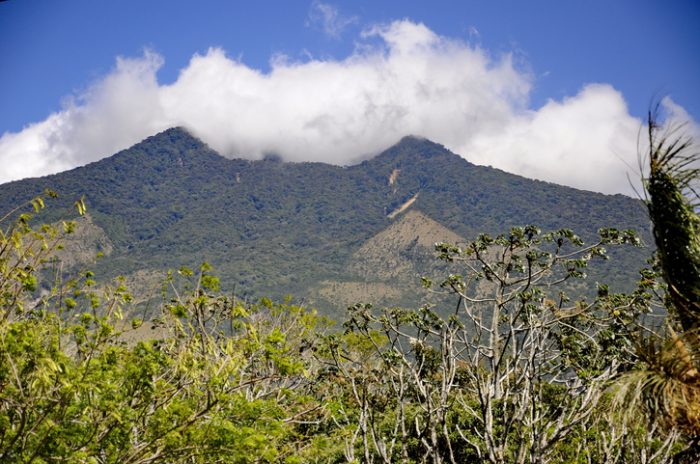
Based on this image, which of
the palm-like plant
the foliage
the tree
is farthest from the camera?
the tree

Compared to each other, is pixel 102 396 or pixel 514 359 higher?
pixel 514 359

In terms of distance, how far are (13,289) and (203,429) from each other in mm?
2025

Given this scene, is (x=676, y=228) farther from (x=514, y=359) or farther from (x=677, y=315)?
(x=514, y=359)

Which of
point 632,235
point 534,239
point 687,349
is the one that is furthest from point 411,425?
point 687,349

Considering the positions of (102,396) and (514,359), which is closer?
(102,396)

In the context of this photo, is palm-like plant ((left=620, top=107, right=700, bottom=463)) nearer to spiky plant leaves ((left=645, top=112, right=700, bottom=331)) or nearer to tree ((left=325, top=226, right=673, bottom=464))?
spiky plant leaves ((left=645, top=112, right=700, bottom=331))

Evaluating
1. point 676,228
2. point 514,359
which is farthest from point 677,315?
point 514,359

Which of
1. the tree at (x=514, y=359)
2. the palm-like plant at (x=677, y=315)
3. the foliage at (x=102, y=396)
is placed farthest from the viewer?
the tree at (x=514, y=359)

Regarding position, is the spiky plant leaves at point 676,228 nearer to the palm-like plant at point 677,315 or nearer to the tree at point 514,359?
the palm-like plant at point 677,315

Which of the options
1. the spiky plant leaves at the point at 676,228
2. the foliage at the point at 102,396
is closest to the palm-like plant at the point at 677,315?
the spiky plant leaves at the point at 676,228

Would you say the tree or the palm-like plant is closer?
the palm-like plant

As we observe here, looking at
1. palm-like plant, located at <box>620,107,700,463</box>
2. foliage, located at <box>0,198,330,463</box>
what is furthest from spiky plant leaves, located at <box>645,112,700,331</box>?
foliage, located at <box>0,198,330,463</box>

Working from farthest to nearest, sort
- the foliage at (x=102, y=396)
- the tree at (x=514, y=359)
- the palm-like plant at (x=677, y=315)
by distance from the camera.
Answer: the tree at (x=514, y=359) < the foliage at (x=102, y=396) < the palm-like plant at (x=677, y=315)

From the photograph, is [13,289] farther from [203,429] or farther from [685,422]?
[685,422]
